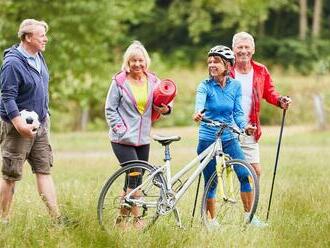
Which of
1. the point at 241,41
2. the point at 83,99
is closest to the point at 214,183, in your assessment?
the point at 241,41

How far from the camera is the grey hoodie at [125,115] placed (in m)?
8.41

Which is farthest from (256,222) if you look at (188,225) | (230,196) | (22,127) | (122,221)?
(22,127)

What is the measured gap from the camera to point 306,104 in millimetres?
31797

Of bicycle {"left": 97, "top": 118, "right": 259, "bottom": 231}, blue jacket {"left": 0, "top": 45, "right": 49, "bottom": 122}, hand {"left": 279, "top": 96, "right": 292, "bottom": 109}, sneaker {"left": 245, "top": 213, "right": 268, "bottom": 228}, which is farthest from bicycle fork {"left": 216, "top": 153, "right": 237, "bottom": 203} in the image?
blue jacket {"left": 0, "top": 45, "right": 49, "bottom": 122}

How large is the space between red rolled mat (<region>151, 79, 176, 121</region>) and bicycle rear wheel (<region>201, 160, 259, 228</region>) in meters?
0.80

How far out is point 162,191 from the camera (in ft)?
26.5

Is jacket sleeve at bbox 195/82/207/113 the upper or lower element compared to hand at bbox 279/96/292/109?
upper

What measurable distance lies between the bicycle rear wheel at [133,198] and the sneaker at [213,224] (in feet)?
1.58

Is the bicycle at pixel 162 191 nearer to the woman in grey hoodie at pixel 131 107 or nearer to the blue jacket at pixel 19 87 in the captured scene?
the woman in grey hoodie at pixel 131 107

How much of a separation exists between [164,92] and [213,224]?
1.30 m

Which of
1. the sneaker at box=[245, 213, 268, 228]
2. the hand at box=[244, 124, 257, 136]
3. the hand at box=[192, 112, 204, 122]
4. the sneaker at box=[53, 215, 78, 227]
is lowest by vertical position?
the sneaker at box=[245, 213, 268, 228]

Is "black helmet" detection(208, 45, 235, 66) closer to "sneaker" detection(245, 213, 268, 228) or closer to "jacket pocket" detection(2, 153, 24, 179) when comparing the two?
"sneaker" detection(245, 213, 268, 228)

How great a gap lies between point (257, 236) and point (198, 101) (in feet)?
4.73

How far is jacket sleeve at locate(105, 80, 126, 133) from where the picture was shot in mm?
8359
